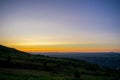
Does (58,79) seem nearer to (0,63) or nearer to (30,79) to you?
(30,79)

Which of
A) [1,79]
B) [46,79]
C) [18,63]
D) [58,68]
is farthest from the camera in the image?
[58,68]

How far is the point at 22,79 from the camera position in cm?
4644

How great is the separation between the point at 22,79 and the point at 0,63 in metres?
28.3

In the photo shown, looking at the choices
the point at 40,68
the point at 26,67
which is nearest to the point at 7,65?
the point at 26,67

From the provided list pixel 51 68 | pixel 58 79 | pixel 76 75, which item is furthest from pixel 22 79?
pixel 51 68

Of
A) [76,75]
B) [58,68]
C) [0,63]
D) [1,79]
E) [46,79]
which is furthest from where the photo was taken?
[58,68]

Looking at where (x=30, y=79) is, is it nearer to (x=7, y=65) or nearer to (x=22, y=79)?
(x=22, y=79)

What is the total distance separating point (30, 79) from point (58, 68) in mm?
36036

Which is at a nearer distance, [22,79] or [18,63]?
[22,79]

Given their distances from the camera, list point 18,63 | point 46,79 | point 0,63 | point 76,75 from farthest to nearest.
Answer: point 18,63 → point 0,63 → point 76,75 → point 46,79

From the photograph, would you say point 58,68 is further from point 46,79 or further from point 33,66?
point 46,79

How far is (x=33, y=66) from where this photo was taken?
3071 inches

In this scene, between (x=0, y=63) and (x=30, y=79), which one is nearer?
(x=30, y=79)

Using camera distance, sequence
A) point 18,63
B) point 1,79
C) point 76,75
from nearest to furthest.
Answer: point 1,79 < point 76,75 < point 18,63
